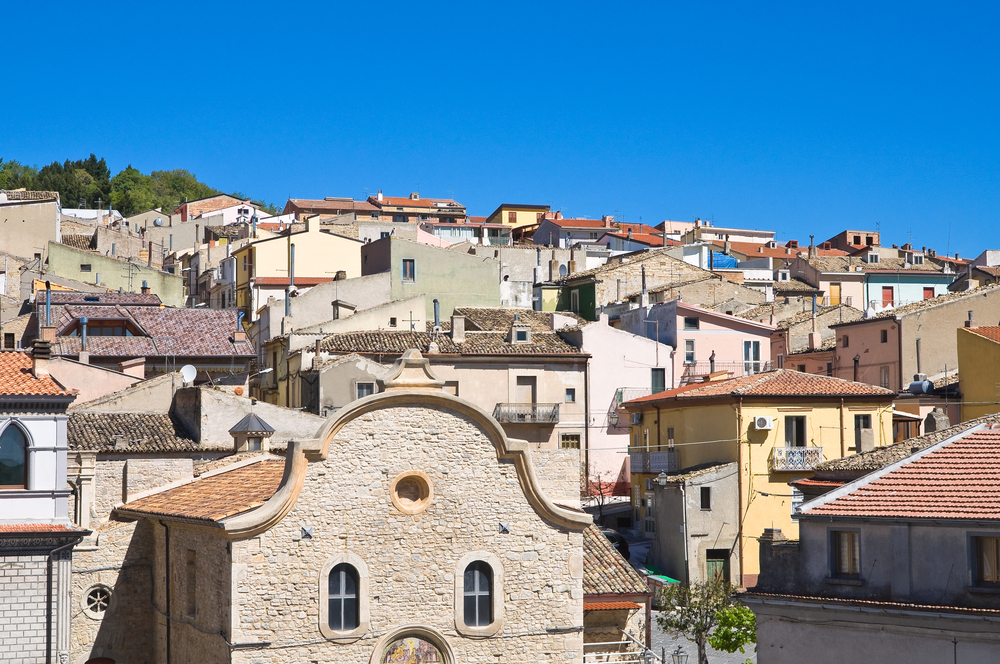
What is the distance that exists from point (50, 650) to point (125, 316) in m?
26.3

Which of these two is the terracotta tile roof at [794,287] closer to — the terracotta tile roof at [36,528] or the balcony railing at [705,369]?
the balcony railing at [705,369]

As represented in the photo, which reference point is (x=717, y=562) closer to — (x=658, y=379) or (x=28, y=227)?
(x=658, y=379)

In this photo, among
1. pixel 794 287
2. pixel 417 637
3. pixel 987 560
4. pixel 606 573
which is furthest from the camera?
pixel 794 287

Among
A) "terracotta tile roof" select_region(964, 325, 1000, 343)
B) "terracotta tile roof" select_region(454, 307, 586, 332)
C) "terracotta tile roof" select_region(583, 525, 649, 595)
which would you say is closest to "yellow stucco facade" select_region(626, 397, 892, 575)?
"terracotta tile roof" select_region(964, 325, 1000, 343)

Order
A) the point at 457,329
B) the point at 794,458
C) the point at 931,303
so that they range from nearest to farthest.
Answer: the point at 794,458 < the point at 457,329 < the point at 931,303

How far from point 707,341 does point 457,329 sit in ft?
43.2

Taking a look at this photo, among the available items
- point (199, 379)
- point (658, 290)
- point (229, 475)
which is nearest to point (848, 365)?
point (658, 290)

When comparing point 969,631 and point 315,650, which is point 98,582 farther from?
point 969,631

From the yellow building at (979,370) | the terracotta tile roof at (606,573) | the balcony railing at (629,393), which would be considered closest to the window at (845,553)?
the terracotta tile roof at (606,573)

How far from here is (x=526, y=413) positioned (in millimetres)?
52656

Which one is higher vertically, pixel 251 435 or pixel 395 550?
pixel 251 435

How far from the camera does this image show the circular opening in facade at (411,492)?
27.5m

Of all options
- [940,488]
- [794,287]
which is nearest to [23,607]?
[940,488]

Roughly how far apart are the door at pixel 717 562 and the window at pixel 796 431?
4624 mm
